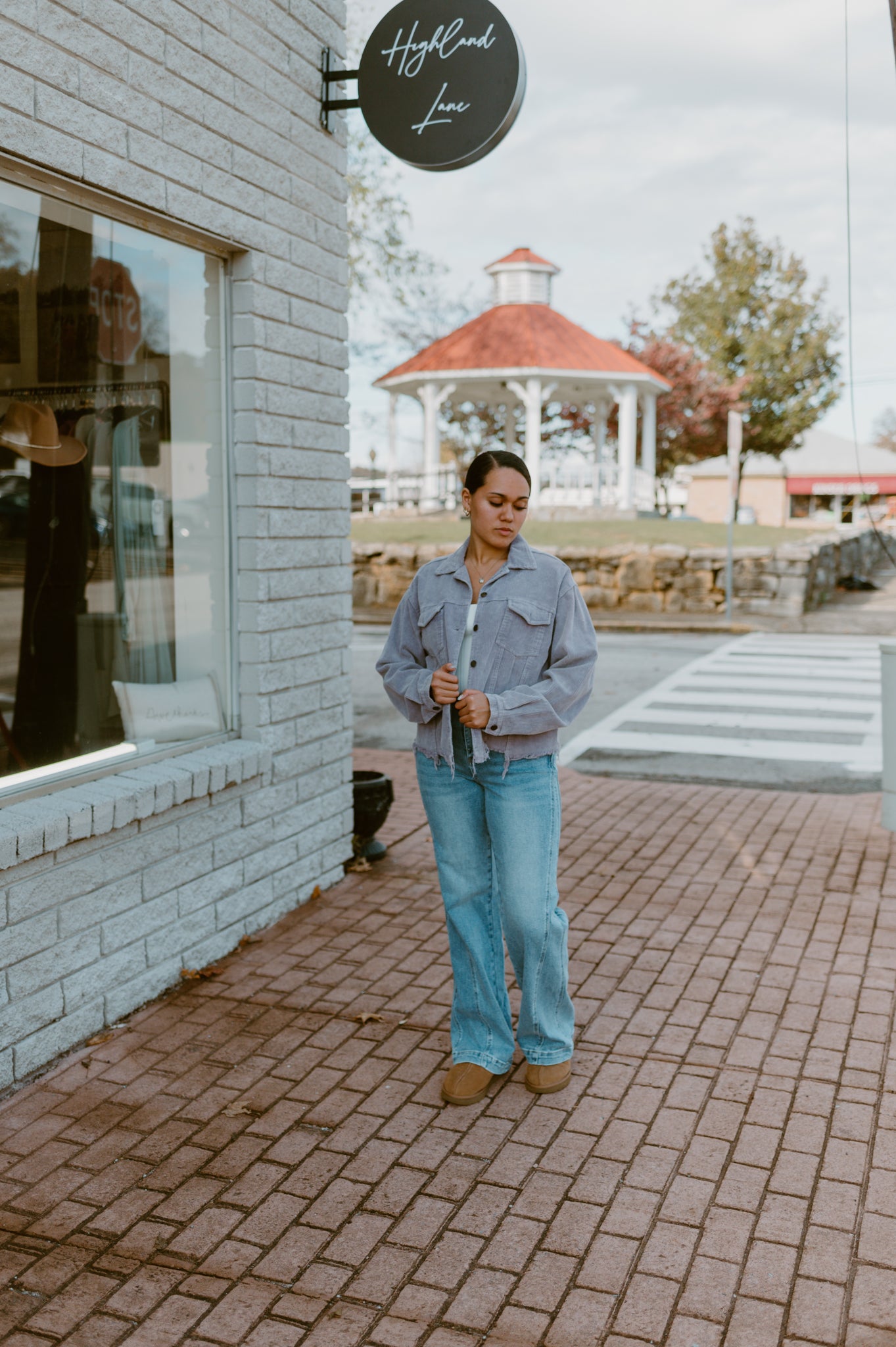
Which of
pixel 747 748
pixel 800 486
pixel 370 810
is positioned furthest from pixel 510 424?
pixel 800 486

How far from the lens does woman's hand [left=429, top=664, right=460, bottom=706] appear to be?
335 cm

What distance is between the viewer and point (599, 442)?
2908 cm

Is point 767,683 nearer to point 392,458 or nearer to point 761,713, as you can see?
point 761,713

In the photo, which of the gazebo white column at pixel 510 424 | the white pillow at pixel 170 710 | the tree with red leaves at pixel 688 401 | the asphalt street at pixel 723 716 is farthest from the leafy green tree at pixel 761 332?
the white pillow at pixel 170 710

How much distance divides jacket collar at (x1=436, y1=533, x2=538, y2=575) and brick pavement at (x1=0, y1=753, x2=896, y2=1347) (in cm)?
164

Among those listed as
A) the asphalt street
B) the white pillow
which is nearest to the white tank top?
the white pillow

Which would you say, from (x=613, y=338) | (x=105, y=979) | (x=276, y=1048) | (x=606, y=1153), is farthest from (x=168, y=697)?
(x=613, y=338)

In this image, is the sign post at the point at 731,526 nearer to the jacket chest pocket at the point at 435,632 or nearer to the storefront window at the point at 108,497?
the storefront window at the point at 108,497

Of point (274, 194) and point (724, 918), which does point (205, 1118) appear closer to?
point (724, 918)

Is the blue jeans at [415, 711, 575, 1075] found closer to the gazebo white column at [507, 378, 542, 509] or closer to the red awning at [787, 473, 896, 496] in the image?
the gazebo white column at [507, 378, 542, 509]

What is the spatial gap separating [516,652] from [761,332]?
3792 cm

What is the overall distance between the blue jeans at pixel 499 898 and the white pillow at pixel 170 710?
148 cm

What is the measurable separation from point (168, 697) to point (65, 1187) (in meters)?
2.11

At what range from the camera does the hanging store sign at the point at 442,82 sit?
184 inches
